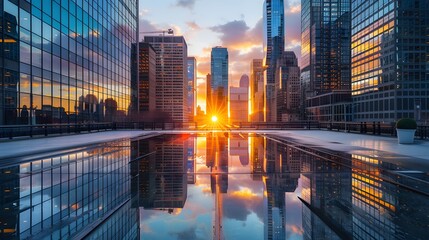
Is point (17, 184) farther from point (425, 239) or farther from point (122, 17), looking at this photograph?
point (122, 17)

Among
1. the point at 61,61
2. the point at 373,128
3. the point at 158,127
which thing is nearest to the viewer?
the point at 373,128

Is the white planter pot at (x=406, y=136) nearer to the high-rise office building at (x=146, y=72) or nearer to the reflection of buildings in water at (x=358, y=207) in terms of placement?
the reflection of buildings in water at (x=358, y=207)

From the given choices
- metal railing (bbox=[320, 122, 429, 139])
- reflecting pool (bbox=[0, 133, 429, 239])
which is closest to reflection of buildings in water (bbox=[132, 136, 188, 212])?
reflecting pool (bbox=[0, 133, 429, 239])

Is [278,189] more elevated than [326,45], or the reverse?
[326,45]

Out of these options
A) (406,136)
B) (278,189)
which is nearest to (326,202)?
(278,189)

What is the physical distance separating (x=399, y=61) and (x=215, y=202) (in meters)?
111

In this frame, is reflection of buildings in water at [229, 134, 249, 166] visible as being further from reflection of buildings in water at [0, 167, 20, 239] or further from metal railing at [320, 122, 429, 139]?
metal railing at [320, 122, 429, 139]

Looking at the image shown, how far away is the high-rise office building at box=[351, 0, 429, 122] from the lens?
92500mm

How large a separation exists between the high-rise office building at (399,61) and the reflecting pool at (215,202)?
322ft

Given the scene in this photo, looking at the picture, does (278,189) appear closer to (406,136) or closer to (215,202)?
(215,202)

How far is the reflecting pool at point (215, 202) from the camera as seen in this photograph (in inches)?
178

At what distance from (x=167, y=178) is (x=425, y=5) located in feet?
398

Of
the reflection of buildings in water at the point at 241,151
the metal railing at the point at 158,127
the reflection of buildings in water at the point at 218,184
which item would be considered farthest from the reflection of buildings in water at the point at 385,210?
the metal railing at the point at 158,127

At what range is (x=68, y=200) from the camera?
609cm
